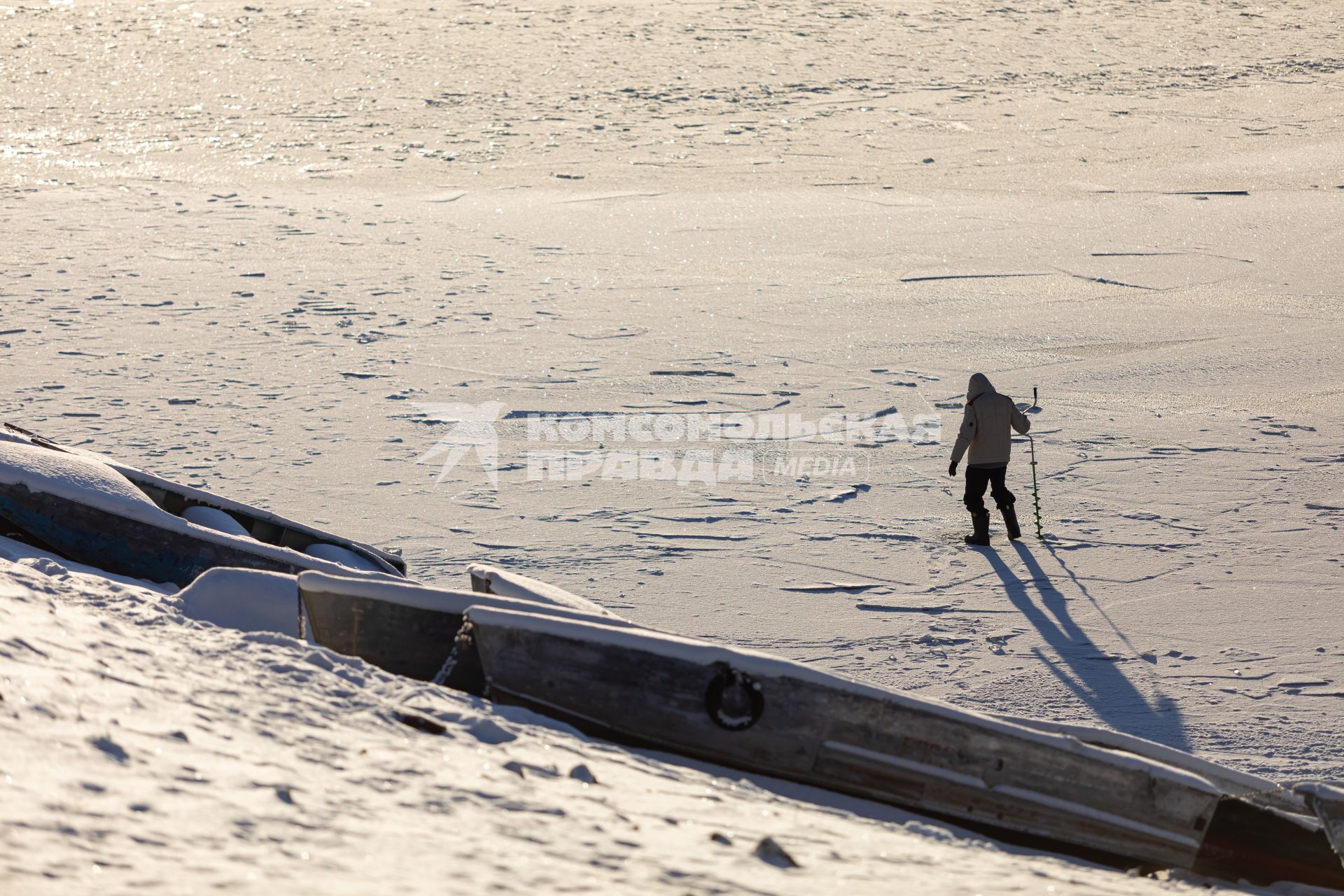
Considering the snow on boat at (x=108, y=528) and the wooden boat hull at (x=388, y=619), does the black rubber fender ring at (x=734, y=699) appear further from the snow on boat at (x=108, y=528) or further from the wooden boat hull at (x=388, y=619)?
the snow on boat at (x=108, y=528)

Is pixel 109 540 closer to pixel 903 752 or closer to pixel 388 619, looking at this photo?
pixel 388 619

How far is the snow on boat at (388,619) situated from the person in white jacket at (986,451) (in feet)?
12.6

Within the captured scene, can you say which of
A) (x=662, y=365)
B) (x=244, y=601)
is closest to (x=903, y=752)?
(x=244, y=601)

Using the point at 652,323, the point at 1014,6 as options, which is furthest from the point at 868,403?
the point at 1014,6

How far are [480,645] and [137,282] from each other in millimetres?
12288

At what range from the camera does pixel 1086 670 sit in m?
6.14

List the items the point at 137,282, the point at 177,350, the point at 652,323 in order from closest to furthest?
the point at 177,350, the point at 652,323, the point at 137,282

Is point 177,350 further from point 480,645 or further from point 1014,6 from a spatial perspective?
point 1014,6

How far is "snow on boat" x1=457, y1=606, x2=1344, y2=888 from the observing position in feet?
14.6

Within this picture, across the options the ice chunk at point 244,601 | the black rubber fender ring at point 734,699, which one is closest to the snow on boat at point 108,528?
the ice chunk at point 244,601

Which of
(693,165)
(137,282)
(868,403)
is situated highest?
(693,165)

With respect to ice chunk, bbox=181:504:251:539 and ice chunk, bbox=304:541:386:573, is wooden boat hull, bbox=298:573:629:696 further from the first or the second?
ice chunk, bbox=181:504:251:539

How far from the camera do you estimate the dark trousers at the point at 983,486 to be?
7949 millimetres

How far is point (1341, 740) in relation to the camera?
5.39 meters
